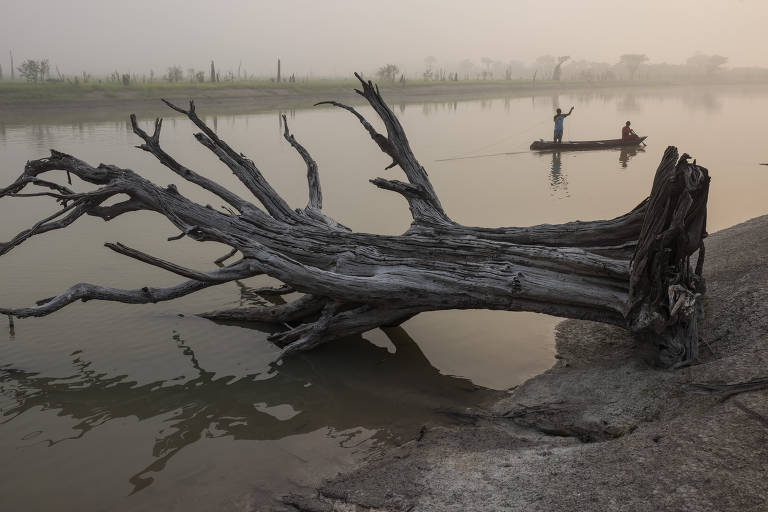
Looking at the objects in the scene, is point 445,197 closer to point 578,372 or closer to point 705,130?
point 578,372

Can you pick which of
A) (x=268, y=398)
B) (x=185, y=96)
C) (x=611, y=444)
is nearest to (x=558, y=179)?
(x=268, y=398)

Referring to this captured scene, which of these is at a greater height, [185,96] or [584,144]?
[185,96]

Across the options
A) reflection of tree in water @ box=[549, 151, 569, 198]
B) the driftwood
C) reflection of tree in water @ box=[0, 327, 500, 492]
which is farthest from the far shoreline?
reflection of tree in water @ box=[0, 327, 500, 492]

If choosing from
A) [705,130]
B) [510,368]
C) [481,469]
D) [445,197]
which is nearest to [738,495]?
[481,469]

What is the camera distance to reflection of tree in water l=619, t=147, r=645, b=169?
2030cm

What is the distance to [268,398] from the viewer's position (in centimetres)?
608

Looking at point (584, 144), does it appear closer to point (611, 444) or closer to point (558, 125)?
point (558, 125)

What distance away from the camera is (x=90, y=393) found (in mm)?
6148

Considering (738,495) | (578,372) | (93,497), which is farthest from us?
(578,372)

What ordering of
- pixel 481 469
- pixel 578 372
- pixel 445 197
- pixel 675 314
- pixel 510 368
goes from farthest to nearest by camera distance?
pixel 445 197 → pixel 510 368 → pixel 578 372 → pixel 675 314 → pixel 481 469

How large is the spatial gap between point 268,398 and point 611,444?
308 cm

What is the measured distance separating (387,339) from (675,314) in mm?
3105

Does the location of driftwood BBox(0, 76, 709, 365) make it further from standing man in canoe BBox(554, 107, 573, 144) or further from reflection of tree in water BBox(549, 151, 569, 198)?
standing man in canoe BBox(554, 107, 573, 144)

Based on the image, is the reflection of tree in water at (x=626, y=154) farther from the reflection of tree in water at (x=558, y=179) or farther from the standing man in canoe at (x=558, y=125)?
the standing man in canoe at (x=558, y=125)
